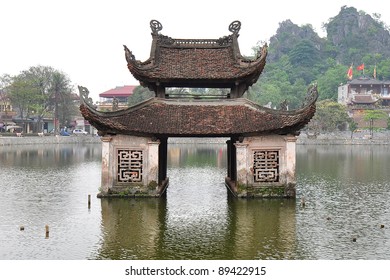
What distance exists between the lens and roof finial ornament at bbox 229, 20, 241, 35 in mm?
30558

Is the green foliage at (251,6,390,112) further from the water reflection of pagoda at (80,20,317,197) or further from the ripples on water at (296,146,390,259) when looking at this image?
the water reflection of pagoda at (80,20,317,197)

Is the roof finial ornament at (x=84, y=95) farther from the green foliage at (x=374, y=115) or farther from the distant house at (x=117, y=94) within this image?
the distant house at (x=117, y=94)

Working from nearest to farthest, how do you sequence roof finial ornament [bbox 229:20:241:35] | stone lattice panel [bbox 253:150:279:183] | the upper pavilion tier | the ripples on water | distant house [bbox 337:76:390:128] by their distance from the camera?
the ripples on water, stone lattice panel [bbox 253:150:279:183], the upper pavilion tier, roof finial ornament [bbox 229:20:241:35], distant house [bbox 337:76:390:128]

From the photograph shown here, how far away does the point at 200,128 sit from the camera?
27.3 metres

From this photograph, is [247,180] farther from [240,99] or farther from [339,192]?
[339,192]

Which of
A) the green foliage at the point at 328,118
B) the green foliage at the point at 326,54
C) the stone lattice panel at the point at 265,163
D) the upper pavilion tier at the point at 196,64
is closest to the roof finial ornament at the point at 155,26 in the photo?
the upper pavilion tier at the point at 196,64

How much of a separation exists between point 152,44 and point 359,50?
167 m

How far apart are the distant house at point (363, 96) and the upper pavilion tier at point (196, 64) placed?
3651 inches

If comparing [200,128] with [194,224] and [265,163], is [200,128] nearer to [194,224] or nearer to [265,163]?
[265,163]

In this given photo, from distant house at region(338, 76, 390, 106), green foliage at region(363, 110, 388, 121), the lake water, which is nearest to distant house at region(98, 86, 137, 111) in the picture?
distant house at region(338, 76, 390, 106)

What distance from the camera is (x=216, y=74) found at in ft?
93.3

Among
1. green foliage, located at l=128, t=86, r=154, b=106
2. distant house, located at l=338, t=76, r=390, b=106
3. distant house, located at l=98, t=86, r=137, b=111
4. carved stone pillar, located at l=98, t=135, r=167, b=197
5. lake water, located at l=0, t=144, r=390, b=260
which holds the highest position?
distant house, located at l=338, t=76, r=390, b=106

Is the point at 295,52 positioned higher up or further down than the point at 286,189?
higher up
